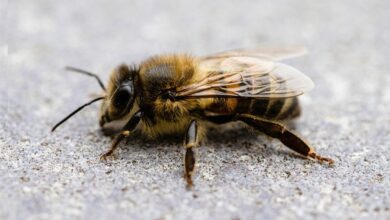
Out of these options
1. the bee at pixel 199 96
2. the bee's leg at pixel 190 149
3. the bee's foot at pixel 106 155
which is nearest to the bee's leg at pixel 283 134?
the bee at pixel 199 96

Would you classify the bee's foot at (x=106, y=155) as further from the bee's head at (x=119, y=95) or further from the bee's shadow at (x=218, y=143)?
the bee's head at (x=119, y=95)

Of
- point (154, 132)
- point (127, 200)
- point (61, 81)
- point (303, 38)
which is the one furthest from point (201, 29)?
point (127, 200)

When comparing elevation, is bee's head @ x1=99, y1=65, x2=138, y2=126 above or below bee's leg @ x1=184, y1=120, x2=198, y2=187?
above

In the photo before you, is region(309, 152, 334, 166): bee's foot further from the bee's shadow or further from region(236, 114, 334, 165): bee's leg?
the bee's shadow

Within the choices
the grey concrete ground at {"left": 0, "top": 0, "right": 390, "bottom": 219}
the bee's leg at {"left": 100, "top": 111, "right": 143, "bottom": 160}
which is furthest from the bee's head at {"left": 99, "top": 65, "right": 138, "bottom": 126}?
the grey concrete ground at {"left": 0, "top": 0, "right": 390, "bottom": 219}

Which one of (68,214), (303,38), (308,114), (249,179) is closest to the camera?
(68,214)

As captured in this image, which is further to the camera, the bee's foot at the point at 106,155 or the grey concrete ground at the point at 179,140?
the bee's foot at the point at 106,155

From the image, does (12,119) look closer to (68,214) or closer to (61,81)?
(61,81)
